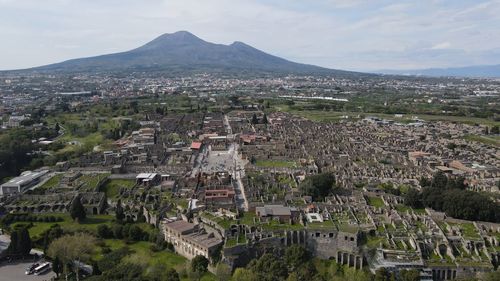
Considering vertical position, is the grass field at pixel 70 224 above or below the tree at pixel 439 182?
below

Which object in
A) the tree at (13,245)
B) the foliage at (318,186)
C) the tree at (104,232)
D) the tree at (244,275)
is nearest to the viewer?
the tree at (244,275)

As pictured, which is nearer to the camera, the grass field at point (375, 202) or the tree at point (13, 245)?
the tree at point (13, 245)

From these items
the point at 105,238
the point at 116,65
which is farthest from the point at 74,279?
the point at 116,65

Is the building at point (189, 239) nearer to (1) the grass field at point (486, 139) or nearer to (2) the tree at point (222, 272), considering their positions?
(2) the tree at point (222, 272)

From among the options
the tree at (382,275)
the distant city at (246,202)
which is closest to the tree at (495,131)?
the distant city at (246,202)

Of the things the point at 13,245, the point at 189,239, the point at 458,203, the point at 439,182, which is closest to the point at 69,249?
the point at 13,245

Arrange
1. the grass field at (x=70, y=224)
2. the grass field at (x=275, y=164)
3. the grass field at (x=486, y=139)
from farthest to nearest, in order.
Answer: the grass field at (x=486, y=139)
the grass field at (x=275, y=164)
the grass field at (x=70, y=224)

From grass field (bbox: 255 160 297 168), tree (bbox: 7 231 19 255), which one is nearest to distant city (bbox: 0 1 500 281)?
tree (bbox: 7 231 19 255)
